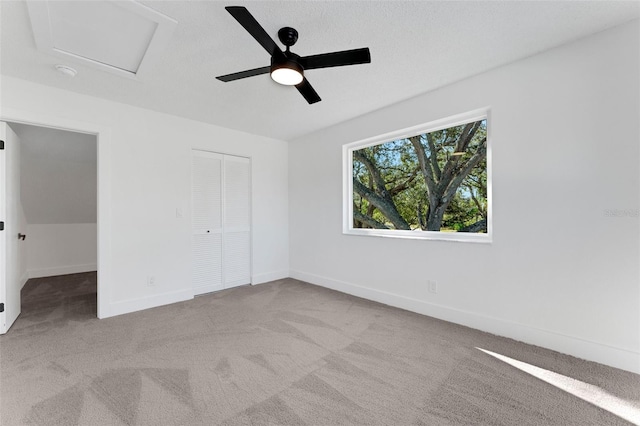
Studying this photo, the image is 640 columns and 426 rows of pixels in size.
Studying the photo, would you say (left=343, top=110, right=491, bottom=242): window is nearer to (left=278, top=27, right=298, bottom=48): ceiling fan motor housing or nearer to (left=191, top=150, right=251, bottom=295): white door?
(left=191, top=150, right=251, bottom=295): white door

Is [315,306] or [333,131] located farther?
[333,131]

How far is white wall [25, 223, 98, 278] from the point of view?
5219 mm

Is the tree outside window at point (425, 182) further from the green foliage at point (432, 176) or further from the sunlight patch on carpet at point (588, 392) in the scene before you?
the sunlight patch on carpet at point (588, 392)

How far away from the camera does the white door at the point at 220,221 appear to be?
13.3ft

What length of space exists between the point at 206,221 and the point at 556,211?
13.2 ft

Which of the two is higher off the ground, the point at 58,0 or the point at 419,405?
the point at 58,0

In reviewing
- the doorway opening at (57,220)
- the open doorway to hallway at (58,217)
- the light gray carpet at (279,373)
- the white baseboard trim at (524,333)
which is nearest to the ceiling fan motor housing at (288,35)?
the light gray carpet at (279,373)

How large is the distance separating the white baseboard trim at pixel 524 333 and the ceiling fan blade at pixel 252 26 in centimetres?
284

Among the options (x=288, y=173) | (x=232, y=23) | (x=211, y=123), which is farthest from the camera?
(x=288, y=173)

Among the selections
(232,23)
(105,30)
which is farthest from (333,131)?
(105,30)

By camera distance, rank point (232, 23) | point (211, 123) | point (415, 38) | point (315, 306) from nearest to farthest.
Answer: point (232, 23)
point (415, 38)
point (315, 306)
point (211, 123)

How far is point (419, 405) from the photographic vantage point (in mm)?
1713

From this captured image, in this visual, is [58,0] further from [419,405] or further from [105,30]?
[419,405]

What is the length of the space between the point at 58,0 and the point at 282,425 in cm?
283
